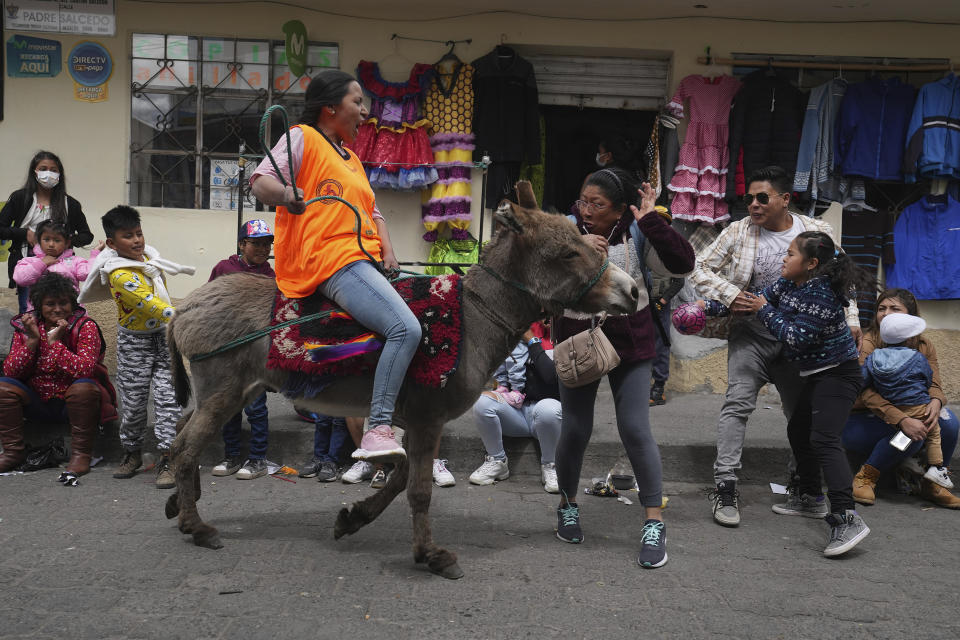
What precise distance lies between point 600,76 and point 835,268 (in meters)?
4.69

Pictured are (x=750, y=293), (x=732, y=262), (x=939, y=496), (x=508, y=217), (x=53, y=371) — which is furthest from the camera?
(x=53, y=371)

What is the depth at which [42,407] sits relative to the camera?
6.20 metres

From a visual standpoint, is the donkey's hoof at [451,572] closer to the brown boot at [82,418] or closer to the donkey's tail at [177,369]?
the donkey's tail at [177,369]

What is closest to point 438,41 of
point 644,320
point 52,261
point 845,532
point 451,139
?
point 451,139

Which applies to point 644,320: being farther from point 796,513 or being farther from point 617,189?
point 796,513

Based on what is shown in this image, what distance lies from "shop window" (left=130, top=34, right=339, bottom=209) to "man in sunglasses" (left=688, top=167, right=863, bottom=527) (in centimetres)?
495

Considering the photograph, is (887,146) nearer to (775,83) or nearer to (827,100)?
(827,100)

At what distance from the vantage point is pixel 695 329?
504cm

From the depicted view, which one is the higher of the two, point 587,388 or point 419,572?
point 587,388

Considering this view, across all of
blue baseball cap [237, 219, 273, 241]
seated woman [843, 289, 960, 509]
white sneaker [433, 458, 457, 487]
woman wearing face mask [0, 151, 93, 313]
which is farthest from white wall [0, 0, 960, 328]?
white sneaker [433, 458, 457, 487]

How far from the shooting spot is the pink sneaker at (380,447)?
12.8 feet

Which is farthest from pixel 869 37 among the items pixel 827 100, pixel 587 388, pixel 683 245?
pixel 587 388

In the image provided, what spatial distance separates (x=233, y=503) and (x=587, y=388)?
248 centimetres

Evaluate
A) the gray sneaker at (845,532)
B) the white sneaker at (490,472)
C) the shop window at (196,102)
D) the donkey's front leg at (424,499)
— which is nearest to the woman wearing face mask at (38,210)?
the shop window at (196,102)
